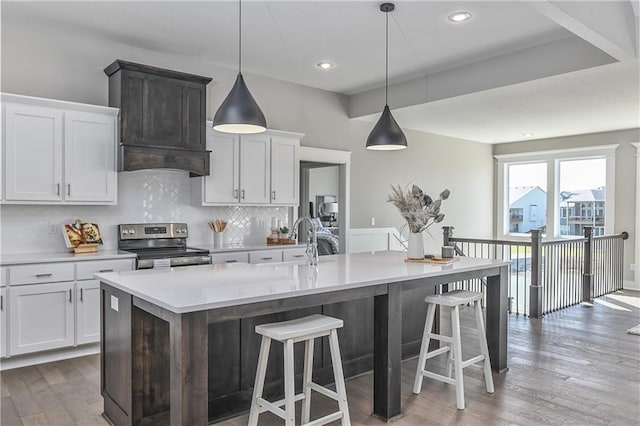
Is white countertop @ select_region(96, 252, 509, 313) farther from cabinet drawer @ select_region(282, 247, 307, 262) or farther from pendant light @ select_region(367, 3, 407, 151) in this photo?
cabinet drawer @ select_region(282, 247, 307, 262)

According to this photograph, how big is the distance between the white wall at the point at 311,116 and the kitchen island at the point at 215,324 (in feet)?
7.69

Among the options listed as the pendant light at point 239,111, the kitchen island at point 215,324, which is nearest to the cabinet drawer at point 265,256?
the kitchen island at point 215,324

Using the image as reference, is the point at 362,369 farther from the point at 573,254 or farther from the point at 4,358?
the point at 573,254

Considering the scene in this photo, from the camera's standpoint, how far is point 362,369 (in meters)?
3.59

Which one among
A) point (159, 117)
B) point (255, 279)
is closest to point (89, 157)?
point (159, 117)

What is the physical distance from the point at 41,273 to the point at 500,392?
362cm

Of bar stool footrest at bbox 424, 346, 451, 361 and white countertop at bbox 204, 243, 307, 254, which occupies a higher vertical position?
white countertop at bbox 204, 243, 307, 254

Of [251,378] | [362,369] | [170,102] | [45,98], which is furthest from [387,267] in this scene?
[45,98]

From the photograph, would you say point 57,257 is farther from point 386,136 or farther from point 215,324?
point 386,136

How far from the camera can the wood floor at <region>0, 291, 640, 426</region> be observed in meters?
2.87

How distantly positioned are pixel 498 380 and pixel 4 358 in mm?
3810

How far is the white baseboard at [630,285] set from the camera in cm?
761

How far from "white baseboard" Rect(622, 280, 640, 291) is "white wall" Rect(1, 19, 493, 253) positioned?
101 inches

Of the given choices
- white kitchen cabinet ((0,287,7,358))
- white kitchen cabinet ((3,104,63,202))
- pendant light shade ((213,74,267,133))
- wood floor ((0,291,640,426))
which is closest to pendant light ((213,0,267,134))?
pendant light shade ((213,74,267,133))
